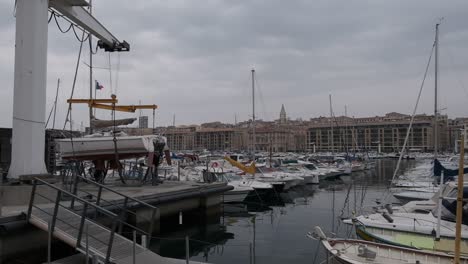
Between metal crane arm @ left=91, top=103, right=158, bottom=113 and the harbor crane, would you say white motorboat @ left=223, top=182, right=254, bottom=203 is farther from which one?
the harbor crane

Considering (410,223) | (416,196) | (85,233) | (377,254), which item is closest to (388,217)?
(410,223)

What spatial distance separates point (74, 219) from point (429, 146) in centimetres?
17846

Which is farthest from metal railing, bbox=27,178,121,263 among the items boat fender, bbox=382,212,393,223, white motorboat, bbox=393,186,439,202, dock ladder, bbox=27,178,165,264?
white motorboat, bbox=393,186,439,202

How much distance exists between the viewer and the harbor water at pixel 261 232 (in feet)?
49.7

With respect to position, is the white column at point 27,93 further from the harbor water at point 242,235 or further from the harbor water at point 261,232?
the harbor water at point 261,232

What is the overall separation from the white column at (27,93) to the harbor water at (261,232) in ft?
15.6

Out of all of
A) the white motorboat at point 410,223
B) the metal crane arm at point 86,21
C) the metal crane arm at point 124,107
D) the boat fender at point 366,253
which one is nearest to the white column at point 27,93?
the metal crane arm at point 86,21

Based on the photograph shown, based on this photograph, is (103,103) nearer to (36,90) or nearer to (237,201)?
(36,90)

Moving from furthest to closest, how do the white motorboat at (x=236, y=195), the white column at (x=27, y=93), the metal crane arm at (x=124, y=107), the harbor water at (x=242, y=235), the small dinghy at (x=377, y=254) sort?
the white motorboat at (x=236, y=195)
the metal crane arm at (x=124, y=107)
the white column at (x=27, y=93)
the small dinghy at (x=377, y=254)
the harbor water at (x=242, y=235)

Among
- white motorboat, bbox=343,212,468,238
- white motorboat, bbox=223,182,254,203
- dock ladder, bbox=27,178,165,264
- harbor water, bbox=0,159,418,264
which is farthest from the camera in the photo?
white motorboat, bbox=223,182,254,203

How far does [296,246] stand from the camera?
54.2 ft

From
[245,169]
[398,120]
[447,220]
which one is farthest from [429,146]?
[447,220]

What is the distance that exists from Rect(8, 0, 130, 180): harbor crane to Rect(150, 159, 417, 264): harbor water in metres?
4.73

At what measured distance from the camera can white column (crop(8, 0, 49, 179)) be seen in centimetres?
1281
